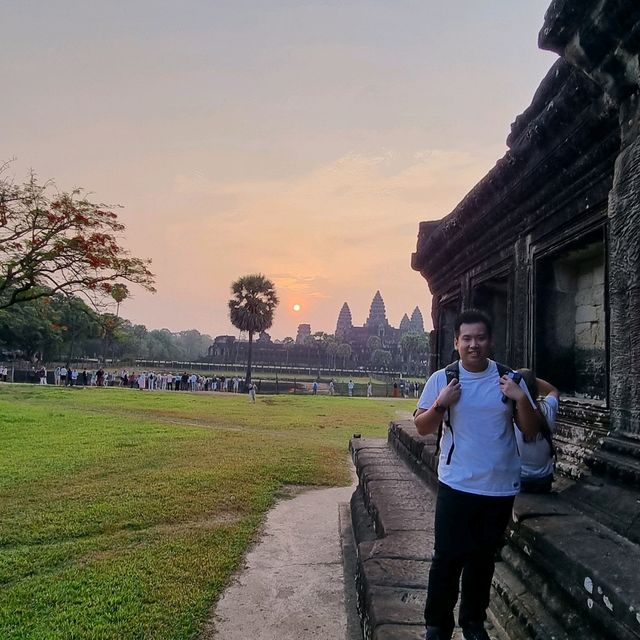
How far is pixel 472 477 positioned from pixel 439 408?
→ 23 centimetres

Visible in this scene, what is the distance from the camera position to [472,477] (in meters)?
1.60

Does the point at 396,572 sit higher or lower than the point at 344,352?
lower

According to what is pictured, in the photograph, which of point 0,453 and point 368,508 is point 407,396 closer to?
point 0,453

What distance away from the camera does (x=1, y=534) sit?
407 cm

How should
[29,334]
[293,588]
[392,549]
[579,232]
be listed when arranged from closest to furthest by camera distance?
1. [579,232]
2. [392,549]
3. [293,588]
4. [29,334]

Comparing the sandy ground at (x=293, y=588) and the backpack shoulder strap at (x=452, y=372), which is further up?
the backpack shoulder strap at (x=452, y=372)

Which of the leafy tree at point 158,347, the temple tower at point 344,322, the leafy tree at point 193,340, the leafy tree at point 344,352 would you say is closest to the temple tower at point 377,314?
the temple tower at point 344,322

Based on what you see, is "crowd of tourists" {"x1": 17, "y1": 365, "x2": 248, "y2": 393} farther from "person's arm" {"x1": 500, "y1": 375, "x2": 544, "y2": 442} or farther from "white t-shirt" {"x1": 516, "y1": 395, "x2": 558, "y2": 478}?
"person's arm" {"x1": 500, "y1": 375, "x2": 544, "y2": 442}

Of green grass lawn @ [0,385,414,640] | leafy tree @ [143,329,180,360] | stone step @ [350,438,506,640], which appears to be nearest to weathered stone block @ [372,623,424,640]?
stone step @ [350,438,506,640]

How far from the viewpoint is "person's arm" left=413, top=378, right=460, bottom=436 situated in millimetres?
1623

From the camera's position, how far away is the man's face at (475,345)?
1670 mm

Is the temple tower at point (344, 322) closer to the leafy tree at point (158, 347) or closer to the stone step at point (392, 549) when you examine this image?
the leafy tree at point (158, 347)

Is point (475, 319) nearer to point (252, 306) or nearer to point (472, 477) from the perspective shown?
point (472, 477)

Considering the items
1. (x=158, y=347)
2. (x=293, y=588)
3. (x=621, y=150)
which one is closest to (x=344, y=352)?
(x=158, y=347)
